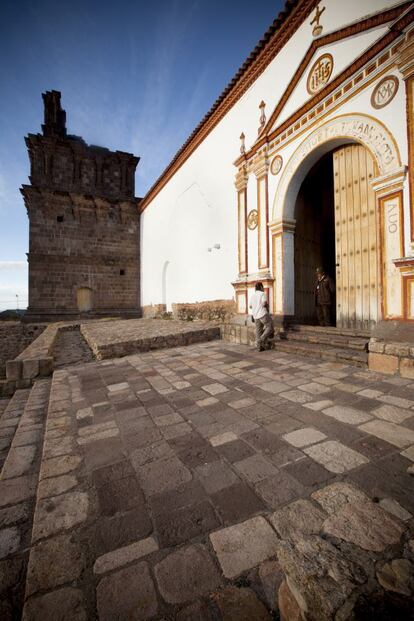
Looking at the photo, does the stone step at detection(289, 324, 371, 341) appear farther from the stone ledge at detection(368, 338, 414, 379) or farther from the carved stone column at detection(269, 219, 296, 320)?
the stone ledge at detection(368, 338, 414, 379)

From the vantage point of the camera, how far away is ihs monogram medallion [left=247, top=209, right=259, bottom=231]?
725 centimetres

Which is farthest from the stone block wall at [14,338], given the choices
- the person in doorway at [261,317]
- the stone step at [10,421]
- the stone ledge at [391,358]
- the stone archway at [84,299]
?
the stone ledge at [391,358]

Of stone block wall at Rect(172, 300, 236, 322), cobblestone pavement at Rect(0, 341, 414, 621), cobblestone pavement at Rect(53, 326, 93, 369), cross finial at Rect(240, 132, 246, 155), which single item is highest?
cross finial at Rect(240, 132, 246, 155)

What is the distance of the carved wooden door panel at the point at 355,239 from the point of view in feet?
16.9

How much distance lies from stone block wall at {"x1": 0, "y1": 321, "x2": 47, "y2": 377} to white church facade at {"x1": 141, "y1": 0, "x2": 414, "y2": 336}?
9.39 m

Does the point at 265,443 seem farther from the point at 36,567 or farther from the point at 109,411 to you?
the point at 109,411

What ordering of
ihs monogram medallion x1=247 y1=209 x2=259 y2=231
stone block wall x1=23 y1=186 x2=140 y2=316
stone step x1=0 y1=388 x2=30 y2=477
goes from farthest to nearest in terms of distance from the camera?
1. stone block wall x1=23 y1=186 x2=140 y2=316
2. ihs monogram medallion x1=247 y1=209 x2=259 y2=231
3. stone step x1=0 y1=388 x2=30 y2=477

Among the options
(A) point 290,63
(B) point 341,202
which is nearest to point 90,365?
(B) point 341,202

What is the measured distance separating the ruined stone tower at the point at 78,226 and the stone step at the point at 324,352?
47.5 feet

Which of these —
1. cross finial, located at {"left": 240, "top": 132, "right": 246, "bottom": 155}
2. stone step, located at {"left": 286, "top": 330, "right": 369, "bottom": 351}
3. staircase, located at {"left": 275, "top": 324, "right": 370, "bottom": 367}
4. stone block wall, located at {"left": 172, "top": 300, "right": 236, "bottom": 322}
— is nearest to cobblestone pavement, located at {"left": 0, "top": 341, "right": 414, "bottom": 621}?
staircase, located at {"left": 275, "top": 324, "right": 370, "bottom": 367}

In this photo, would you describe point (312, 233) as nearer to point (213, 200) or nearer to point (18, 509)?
point (213, 200)

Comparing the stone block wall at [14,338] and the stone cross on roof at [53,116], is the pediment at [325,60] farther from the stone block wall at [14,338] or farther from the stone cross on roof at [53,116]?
the stone cross on roof at [53,116]

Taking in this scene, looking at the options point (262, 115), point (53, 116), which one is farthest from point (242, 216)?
point (53, 116)

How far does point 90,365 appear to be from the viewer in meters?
5.28
